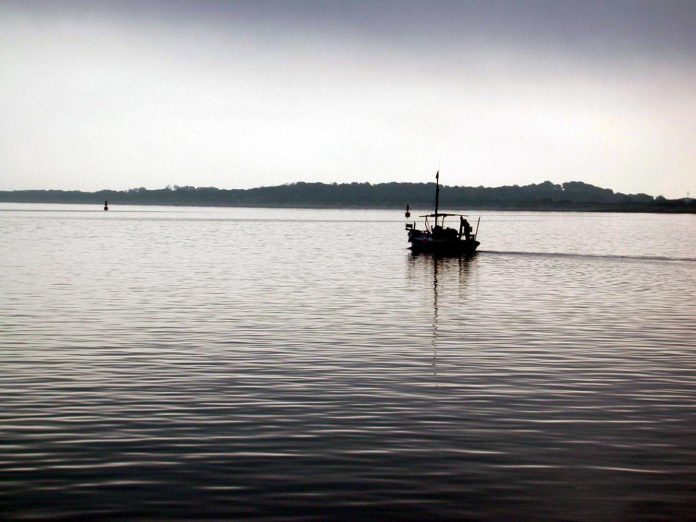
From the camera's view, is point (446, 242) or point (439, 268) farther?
point (446, 242)

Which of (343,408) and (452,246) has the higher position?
(343,408)

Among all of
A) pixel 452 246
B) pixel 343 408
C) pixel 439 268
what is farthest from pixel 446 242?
pixel 343 408

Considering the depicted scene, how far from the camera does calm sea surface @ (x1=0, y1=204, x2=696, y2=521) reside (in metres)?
13.0

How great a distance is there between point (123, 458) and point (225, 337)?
15.5 metres

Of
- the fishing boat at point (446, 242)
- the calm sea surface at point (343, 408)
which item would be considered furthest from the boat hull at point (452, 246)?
the calm sea surface at point (343, 408)

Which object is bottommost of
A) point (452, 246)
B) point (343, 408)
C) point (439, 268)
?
point (439, 268)

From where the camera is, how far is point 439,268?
75750 mm

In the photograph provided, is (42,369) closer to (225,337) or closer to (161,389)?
(161,389)

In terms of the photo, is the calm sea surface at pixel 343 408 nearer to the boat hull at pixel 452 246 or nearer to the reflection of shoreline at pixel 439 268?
the reflection of shoreline at pixel 439 268

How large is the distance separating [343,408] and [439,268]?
2255 inches

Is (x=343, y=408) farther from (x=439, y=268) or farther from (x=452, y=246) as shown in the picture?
(x=452, y=246)

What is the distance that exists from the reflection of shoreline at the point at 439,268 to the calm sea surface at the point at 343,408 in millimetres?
1058

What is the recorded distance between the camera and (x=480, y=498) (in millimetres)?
13039

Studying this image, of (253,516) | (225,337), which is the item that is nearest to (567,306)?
(225,337)
